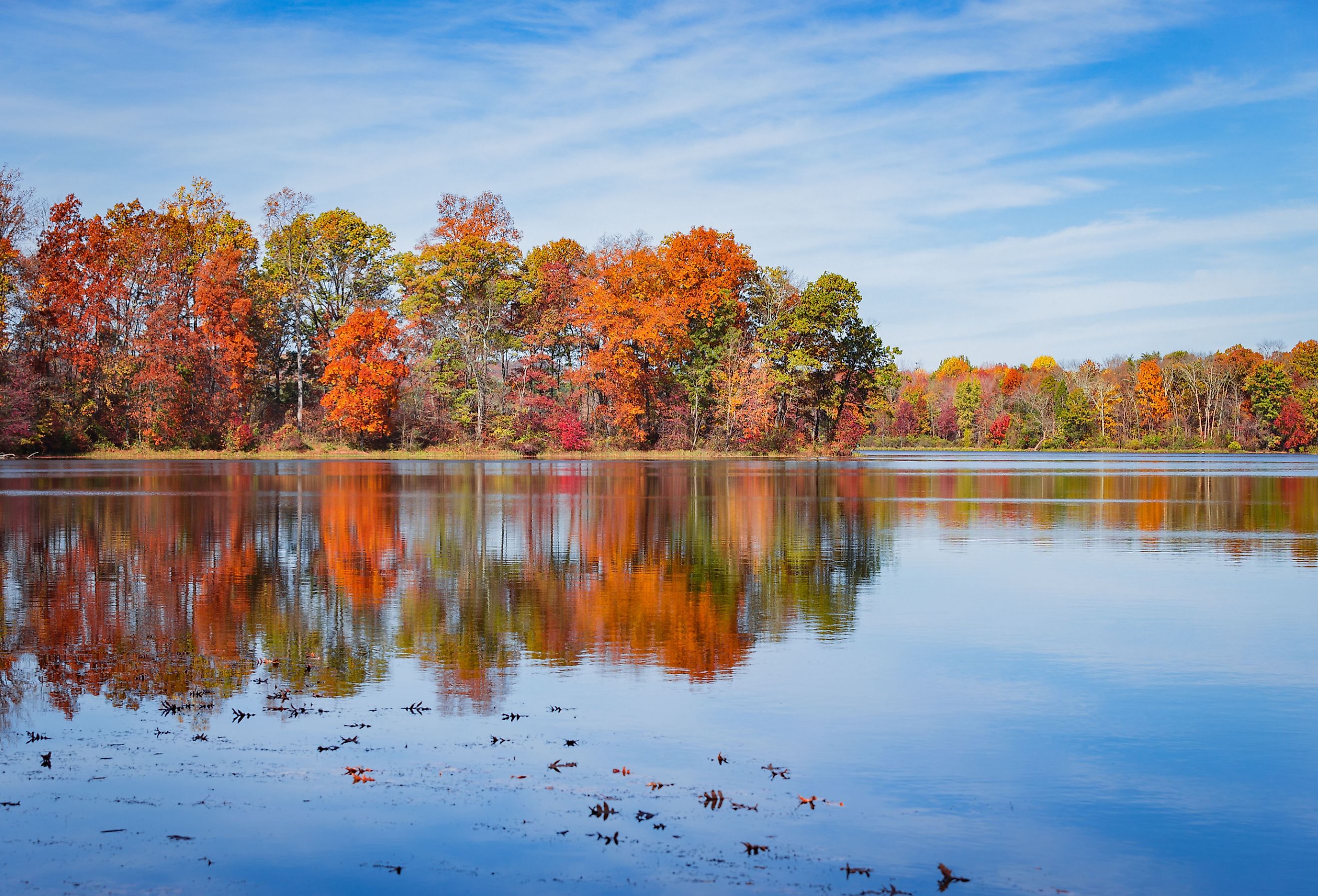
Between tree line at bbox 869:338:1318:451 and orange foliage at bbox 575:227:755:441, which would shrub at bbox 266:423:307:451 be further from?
tree line at bbox 869:338:1318:451

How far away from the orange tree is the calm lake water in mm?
45757

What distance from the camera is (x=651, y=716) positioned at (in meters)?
8.97

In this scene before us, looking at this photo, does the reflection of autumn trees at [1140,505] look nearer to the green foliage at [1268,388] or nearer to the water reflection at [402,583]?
the water reflection at [402,583]

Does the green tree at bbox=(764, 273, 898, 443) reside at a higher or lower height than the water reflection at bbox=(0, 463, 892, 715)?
higher

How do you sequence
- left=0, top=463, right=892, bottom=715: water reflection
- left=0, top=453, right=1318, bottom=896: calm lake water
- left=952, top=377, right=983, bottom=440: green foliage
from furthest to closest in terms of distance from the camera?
left=952, top=377, right=983, bottom=440: green foliage < left=0, top=463, right=892, bottom=715: water reflection < left=0, top=453, right=1318, bottom=896: calm lake water

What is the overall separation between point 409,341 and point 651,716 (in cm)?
6411

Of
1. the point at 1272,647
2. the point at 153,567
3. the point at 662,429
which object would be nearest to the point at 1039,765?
the point at 1272,647

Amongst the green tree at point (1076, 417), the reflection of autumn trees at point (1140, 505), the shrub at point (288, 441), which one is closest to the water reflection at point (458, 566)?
the reflection of autumn trees at point (1140, 505)

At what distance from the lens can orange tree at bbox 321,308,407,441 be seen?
66.8 m

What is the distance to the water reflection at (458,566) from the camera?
36.1 feet

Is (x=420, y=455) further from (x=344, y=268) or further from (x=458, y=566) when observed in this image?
(x=458, y=566)

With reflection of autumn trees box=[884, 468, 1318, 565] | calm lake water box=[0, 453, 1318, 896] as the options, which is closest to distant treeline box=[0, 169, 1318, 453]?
reflection of autumn trees box=[884, 468, 1318, 565]

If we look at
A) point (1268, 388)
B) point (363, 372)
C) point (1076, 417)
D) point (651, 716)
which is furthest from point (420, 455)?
point (1268, 388)

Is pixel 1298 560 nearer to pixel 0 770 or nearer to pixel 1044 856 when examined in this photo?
pixel 1044 856
